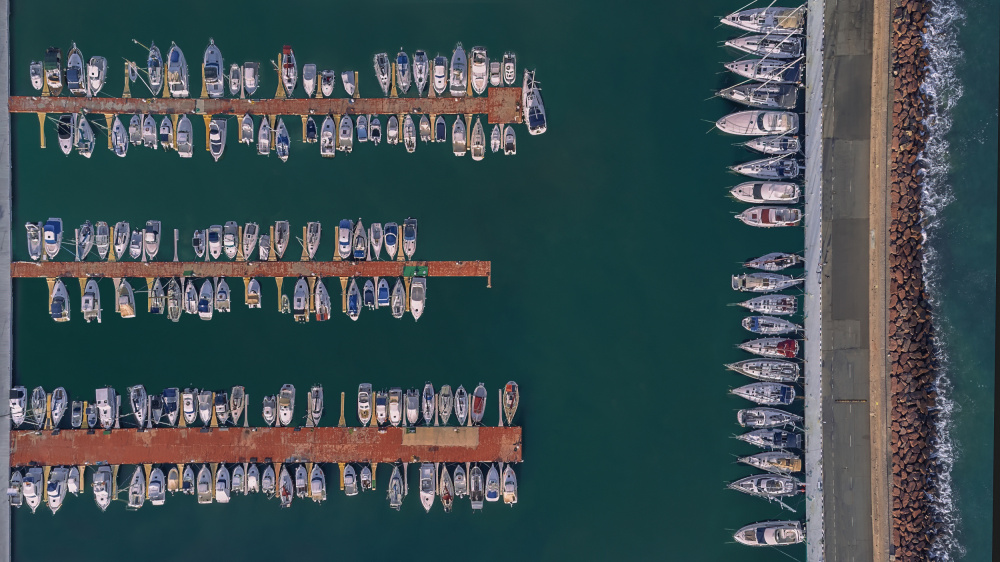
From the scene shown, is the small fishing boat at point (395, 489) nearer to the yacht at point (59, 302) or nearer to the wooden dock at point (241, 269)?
the wooden dock at point (241, 269)

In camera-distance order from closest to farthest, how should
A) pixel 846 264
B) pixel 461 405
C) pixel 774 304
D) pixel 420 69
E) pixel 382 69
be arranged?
1. pixel 846 264
2. pixel 774 304
3. pixel 420 69
4. pixel 382 69
5. pixel 461 405

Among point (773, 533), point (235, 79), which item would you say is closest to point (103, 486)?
point (235, 79)

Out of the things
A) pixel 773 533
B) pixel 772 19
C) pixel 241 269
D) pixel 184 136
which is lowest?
pixel 773 533

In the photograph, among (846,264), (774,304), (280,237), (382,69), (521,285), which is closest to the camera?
(846,264)

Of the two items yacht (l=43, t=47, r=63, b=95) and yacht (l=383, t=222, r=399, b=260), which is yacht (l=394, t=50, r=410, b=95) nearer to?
yacht (l=383, t=222, r=399, b=260)

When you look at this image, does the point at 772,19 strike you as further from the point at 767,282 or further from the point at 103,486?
the point at 103,486

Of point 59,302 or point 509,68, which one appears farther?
point 509,68
